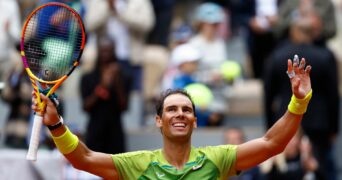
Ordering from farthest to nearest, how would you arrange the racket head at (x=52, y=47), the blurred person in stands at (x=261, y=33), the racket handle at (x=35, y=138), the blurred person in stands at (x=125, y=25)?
the blurred person in stands at (x=261, y=33) < the blurred person in stands at (x=125, y=25) < the racket head at (x=52, y=47) < the racket handle at (x=35, y=138)

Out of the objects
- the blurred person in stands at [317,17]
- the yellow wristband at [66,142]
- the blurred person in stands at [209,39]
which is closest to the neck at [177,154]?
Result: the yellow wristband at [66,142]

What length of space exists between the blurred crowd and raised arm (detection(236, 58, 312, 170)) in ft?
15.3

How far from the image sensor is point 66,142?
892 centimetres

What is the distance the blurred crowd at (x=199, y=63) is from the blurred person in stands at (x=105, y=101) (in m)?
0.01

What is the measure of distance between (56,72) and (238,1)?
8.82m

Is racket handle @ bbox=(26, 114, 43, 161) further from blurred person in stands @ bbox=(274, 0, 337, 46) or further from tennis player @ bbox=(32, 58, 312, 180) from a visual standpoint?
blurred person in stands @ bbox=(274, 0, 337, 46)

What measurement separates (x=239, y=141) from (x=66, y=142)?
5.94m

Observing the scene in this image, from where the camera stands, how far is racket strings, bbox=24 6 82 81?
938cm

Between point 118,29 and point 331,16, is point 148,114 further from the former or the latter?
point 331,16

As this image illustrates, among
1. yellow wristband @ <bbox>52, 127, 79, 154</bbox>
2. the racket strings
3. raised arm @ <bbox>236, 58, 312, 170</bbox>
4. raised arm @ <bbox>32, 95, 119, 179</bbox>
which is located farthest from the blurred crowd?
yellow wristband @ <bbox>52, 127, 79, 154</bbox>

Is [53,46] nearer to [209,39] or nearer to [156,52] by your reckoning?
[209,39]

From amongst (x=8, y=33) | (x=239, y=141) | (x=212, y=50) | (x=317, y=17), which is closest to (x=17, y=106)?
(x=8, y=33)

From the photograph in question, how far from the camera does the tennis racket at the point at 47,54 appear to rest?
348 inches

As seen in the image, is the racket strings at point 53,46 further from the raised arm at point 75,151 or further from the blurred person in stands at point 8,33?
the blurred person in stands at point 8,33
